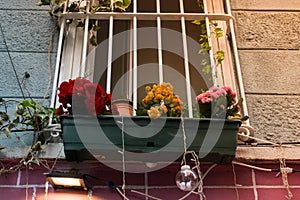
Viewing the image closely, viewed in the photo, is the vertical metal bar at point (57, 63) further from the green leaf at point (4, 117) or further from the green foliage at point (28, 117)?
the green leaf at point (4, 117)

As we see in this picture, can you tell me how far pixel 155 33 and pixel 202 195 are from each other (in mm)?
1453

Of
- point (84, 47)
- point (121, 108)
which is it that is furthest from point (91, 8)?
point (121, 108)

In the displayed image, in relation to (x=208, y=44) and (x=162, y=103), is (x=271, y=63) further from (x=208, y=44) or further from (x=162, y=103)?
(x=162, y=103)

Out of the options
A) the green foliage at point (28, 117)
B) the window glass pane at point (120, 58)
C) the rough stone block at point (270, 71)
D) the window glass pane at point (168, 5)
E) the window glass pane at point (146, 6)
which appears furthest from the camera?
the window glass pane at point (168, 5)

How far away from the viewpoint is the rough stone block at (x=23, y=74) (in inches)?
108

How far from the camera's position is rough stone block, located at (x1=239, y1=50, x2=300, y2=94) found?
2822 mm

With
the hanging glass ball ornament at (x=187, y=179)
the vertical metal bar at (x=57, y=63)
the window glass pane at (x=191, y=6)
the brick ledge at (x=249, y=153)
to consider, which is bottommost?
the hanging glass ball ornament at (x=187, y=179)

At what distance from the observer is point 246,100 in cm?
278

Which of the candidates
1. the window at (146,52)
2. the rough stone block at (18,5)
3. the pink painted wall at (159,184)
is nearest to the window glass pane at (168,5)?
the window at (146,52)

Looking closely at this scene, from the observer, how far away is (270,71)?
288cm

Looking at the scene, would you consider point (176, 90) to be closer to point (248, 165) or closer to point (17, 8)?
point (248, 165)

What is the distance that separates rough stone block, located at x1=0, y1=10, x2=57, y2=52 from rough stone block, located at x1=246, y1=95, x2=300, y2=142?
1499 millimetres

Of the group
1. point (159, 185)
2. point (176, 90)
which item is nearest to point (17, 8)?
point (176, 90)

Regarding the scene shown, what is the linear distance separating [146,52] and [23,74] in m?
0.99
